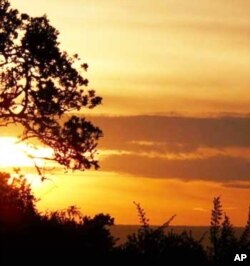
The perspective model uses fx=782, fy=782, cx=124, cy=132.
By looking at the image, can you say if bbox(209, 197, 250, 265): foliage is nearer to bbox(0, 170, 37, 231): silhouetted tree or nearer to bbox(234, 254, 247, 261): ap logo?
bbox(234, 254, 247, 261): ap logo

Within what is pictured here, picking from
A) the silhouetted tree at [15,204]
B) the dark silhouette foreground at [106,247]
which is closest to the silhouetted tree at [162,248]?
the dark silhouette foreground at [106,247]

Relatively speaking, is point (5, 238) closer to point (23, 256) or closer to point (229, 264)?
point (23, 256)

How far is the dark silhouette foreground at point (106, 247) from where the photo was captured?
7.77 metres

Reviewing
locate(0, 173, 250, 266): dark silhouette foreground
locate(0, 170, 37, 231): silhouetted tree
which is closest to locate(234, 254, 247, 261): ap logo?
locate(0, 173, 250, 266): dark silhouette foreground

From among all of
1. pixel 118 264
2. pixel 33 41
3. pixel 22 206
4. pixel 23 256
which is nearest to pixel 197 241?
pixel 118 264

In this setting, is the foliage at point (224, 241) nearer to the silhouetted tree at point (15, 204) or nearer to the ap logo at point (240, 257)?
the ap logo at point (240, 257)

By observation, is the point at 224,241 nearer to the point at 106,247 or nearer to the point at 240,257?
the point at 240,257

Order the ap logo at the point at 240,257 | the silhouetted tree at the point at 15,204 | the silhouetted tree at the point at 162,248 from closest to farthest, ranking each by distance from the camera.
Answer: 1. the ap logo at the point at 240,257
2. the silhouetted tree at the point at 162,248
3. the silhouetted tree at the point at 15,204

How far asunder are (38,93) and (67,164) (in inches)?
140

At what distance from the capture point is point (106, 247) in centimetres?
1161

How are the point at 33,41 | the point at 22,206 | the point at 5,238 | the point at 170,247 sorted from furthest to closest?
the point at 33,41, the point at 22,206, the point at 5,238, the point at 170,247

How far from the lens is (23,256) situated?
1080 centimetres

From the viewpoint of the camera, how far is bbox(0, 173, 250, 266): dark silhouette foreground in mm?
7773

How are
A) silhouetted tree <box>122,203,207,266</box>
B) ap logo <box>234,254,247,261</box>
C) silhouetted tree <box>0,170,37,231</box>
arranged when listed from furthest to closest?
Answer: silhouetted tree <box>0,170,37,231</box>, silhouetted tree <box>122,203,207,266</box>, ap logo <box>234,254,247,261</box>
